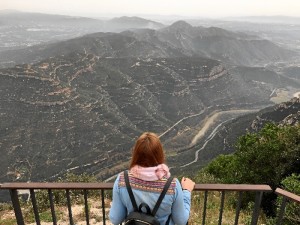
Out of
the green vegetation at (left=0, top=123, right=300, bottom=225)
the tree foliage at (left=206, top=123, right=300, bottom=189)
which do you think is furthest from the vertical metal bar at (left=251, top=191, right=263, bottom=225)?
the tree foliage at (left=206, top=123, right=300, bottom=189)

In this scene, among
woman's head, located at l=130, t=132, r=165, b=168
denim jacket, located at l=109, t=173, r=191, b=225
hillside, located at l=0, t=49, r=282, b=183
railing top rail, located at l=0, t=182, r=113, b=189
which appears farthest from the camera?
hillside, located at l=0, t=49, r=282, b=183

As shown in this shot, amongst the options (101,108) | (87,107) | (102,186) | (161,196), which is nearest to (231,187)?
(161,196)

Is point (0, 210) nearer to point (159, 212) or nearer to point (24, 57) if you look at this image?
point (159, 212)

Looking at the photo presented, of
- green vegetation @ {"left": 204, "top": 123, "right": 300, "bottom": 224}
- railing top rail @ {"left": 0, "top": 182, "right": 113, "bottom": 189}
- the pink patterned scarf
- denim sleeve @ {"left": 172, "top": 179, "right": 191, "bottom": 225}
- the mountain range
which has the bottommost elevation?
the mountain range

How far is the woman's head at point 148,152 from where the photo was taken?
13.9 feet

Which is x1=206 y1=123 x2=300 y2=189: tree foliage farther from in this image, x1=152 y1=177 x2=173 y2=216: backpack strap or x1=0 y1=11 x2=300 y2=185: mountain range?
x1=0 y1=11 x2=300 y2=185: mountain range

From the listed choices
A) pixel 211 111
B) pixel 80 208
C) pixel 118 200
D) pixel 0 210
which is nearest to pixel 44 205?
pixel 0 210

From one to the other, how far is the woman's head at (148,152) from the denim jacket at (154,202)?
0.28 metres

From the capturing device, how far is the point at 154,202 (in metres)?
4.36

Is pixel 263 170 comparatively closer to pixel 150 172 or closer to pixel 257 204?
pixel 257 204

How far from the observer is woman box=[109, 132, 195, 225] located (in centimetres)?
426

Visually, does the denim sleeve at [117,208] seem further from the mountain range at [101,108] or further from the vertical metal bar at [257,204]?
the mountain range at [101,108]

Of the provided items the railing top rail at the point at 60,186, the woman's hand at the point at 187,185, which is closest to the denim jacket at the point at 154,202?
the woman's hand at the point at 187,185

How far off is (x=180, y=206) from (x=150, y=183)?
1.77 ft
